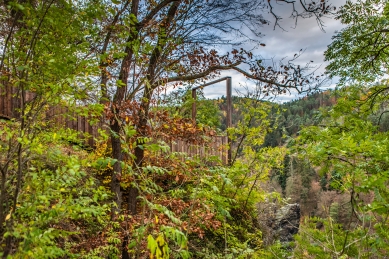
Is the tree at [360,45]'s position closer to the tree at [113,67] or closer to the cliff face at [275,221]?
the tree at [113,67]

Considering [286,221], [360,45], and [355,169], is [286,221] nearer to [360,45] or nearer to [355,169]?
[360,45]

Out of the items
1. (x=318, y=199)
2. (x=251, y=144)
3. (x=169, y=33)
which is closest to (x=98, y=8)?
(x=169, y=33)

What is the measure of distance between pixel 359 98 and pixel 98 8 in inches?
216

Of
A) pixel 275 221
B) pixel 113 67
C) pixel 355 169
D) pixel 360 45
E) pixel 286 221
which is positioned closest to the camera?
pixel 355 169

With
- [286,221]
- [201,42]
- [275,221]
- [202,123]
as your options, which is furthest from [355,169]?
[286,221]

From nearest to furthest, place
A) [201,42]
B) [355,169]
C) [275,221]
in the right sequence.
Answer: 1. [355,169]
2. [201,42]
3. [275,221]

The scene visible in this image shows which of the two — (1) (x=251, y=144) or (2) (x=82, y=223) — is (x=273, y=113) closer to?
(1) (x=251, y=144)

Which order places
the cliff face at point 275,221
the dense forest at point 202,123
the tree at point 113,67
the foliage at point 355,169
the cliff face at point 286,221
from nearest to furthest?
the tree at point 113,67 < the foliage at point 355,169 < the dense forest at point 202,123 < the cliff face at point 275,221 < the cliff face at point 286,221

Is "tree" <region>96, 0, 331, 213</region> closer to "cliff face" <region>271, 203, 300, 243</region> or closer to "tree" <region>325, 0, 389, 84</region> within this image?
"tree" <region>325, 0, 389, 84</region>

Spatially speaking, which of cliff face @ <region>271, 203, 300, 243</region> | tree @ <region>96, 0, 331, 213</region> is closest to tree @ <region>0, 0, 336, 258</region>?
tree @ <region>96, 0, 331, 213</region>

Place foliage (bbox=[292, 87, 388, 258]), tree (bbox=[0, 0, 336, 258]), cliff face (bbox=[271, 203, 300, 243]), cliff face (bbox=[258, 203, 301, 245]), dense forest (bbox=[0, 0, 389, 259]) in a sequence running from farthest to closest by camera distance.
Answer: cliff face (bbox=[271, 203, 300, 243]) → cliff face (bbox=[258, 203, 301, 245]) → dense forest (bbox=[0, 0, 389, 259]) → foliage (bbox=[292, 87, 388, 258]) → tree (bbox=[0, 0, 336, 258])

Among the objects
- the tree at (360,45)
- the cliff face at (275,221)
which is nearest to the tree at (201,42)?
the tree at (360,45)

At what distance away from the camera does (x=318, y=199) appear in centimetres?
2652

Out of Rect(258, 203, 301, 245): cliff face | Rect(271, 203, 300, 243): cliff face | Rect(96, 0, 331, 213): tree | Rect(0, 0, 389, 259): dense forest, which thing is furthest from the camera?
Rect(271, 203, 300, 243): cliff face
